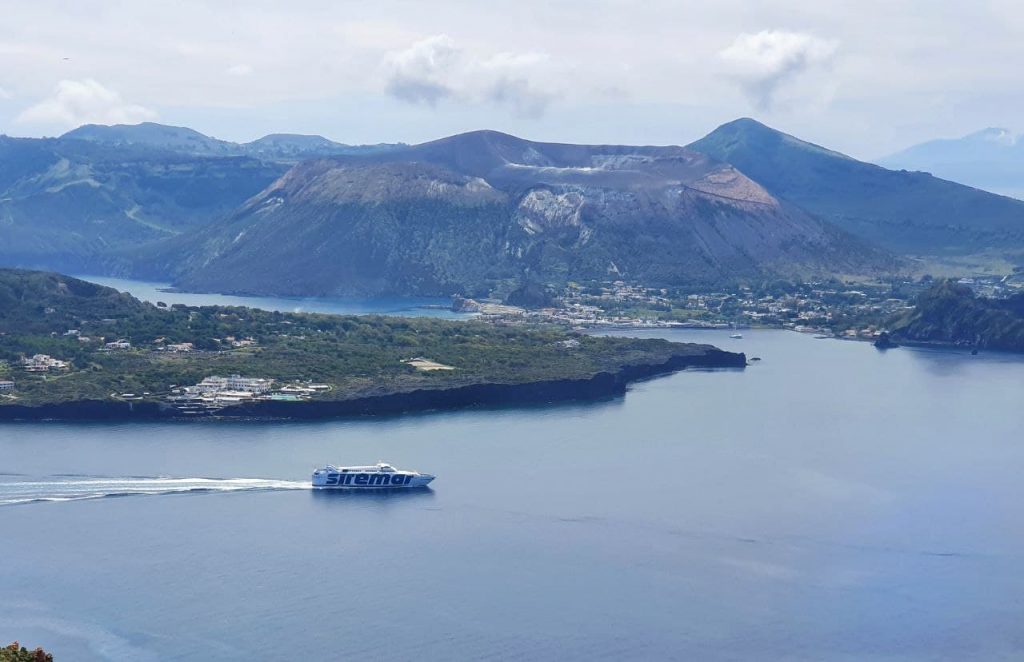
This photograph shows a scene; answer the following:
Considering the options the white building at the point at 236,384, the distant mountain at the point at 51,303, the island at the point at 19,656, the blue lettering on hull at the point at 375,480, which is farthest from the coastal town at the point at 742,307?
the island at the point at 19,656

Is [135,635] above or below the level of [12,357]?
below

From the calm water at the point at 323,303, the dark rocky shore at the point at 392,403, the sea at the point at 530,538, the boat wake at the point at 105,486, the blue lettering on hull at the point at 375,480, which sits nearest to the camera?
the sea at the point at 530,538

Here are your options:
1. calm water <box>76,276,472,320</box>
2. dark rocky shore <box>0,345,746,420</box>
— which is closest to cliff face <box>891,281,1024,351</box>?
dark rocky shore <box>0,345,746,420</box>

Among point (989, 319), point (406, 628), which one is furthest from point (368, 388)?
point (989, 319)

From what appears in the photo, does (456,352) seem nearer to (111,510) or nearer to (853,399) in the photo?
(853,399)

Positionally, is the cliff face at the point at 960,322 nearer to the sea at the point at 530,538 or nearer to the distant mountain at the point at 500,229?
the distant mountain at the point at 500,229

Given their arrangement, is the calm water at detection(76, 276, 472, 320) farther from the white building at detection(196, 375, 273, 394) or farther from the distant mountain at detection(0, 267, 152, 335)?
the white building at detection(196, 375, 273, 394)
